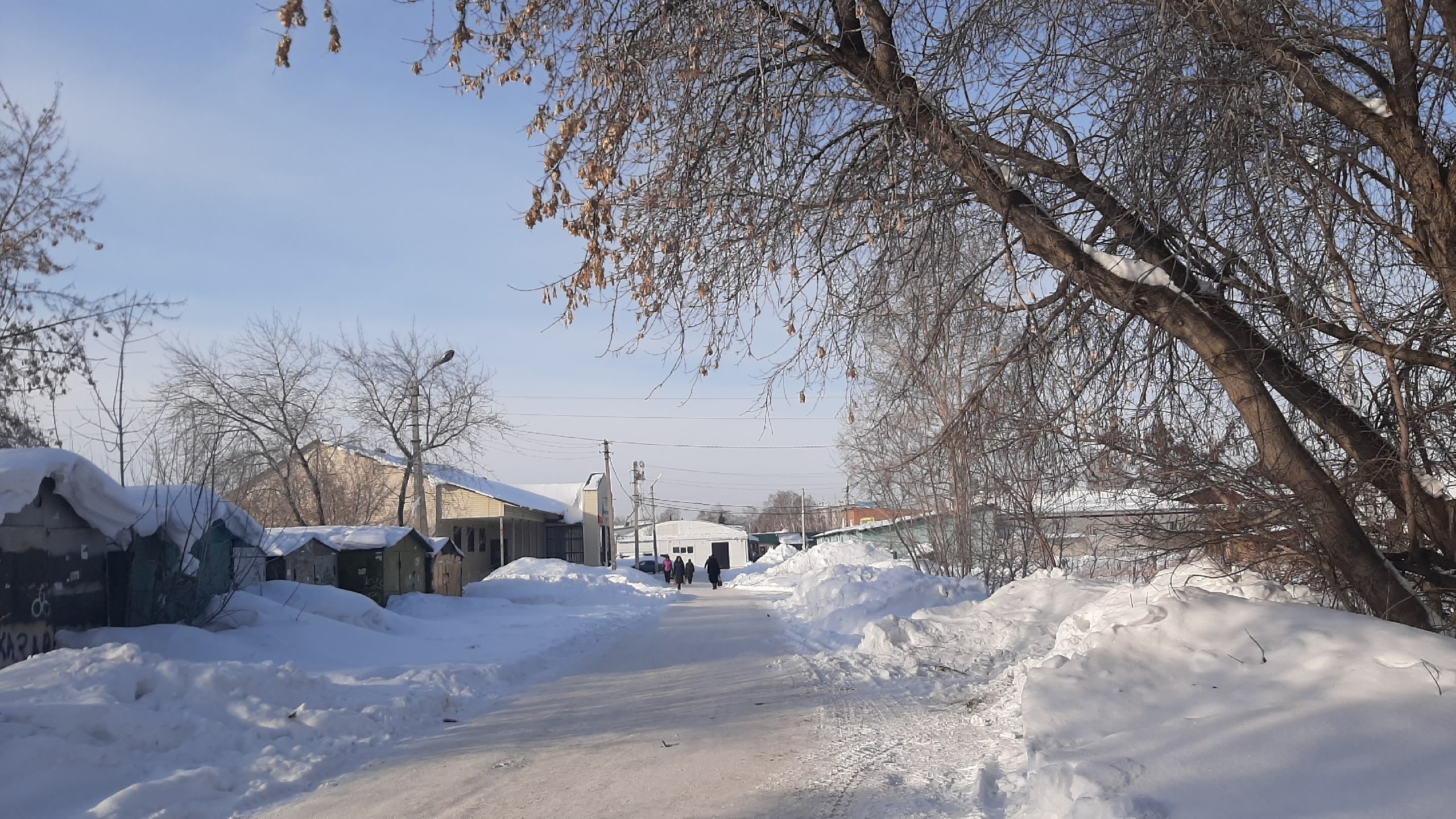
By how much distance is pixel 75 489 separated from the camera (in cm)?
1097

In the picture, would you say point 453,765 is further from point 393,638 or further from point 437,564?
point 437,564

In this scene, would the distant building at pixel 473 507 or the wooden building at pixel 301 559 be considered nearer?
the wooden building at pixel 301 559

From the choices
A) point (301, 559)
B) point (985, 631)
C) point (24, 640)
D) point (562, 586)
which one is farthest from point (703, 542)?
point (24, 640)

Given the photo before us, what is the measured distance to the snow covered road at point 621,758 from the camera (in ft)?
20.4

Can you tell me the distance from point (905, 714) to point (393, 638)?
928 cm

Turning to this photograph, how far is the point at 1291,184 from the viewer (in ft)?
20.9

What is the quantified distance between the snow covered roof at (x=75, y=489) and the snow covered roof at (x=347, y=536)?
8119mm

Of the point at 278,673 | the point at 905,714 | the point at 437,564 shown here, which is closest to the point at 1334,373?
the point at 905,714

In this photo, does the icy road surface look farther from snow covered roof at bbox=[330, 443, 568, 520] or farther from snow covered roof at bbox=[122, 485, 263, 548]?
snow covered roof at bbox=[330, 443, 568, 520]

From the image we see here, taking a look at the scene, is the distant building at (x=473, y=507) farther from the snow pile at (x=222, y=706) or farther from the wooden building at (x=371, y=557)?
the snow pile at (x=222, y=706)

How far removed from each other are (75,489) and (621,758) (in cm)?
752

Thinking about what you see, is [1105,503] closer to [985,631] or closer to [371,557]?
[985,631]

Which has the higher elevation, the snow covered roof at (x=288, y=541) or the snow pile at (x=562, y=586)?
the snow covered roof at (x=288, y=541)

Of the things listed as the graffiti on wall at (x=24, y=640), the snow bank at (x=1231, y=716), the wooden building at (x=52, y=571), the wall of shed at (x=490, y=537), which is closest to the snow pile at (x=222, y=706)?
the graffiti on wall at (x=24, y=640)
